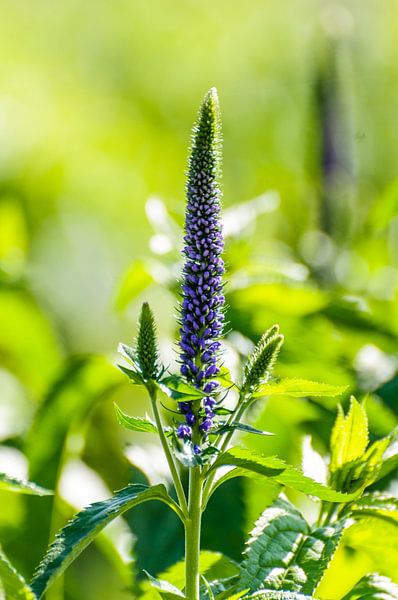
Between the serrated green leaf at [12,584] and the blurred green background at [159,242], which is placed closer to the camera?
the serrated green leaf at [12,584]

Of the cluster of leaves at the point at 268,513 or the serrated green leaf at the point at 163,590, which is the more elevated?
the cluster of leaves at the point at 268,513

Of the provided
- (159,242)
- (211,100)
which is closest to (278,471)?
(211,100)

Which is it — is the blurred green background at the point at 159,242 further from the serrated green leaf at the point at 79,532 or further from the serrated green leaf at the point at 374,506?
the serrated green leaf at the point at 79,532

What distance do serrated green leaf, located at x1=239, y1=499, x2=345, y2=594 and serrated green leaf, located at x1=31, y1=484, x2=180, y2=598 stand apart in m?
0.12

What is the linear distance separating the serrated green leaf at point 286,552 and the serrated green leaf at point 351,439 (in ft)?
0.23

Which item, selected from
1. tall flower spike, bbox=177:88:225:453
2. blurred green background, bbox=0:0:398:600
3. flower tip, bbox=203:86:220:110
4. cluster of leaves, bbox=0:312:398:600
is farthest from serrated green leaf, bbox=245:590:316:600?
flower tip, bbox=203:86:220:110

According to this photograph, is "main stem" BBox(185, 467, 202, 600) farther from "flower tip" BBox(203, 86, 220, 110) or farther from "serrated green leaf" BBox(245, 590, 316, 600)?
"flower tip" BBox(203, 86, 220, 110)

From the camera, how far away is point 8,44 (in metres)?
4.07

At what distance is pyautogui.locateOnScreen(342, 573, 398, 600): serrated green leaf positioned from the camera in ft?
A: 2.46

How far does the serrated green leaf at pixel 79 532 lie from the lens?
61cm

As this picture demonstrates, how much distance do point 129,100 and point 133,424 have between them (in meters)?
3.15

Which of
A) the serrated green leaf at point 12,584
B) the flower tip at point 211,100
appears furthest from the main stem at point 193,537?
the flower tip at point 211,100

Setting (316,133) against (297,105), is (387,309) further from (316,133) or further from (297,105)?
(297,105)

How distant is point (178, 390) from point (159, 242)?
2.35 feet
